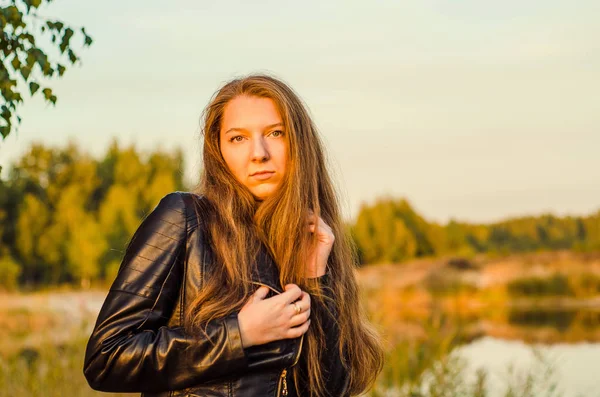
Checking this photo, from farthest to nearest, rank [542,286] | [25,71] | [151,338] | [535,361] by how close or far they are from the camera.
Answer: [542,286]
[535,361]
[25,71]
[151,338]

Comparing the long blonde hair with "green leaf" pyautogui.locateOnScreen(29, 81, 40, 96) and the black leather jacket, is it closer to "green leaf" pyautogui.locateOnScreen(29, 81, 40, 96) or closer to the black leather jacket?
the black leather jacket

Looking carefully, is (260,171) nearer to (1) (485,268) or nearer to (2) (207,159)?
(2) (207,159)

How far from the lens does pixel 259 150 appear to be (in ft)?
7.79

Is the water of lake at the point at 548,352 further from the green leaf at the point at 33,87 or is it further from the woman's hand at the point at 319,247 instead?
the green leaf at the point at 33,87

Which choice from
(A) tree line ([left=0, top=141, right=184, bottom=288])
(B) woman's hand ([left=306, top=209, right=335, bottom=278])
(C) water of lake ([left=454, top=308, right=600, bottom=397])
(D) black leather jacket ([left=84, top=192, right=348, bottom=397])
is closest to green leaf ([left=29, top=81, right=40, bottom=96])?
(D) black leather jacket ([left=84, top=192, right=348, bottom=397])

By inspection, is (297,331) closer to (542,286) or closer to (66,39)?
(66,39)

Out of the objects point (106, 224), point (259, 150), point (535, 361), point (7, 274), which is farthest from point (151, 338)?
point (106, 224)

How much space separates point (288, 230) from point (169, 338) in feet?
1.77

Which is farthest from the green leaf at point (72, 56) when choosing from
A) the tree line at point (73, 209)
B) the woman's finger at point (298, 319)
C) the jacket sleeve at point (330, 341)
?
the tree line at point (73, 209)

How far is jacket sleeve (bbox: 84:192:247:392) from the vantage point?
6.63ft

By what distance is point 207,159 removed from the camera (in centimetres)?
252

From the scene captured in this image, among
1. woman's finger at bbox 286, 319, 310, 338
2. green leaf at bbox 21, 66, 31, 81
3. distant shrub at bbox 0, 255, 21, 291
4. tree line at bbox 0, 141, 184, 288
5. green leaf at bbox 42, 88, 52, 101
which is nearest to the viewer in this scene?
woman's finger at bbox 286, 319, 310, 338

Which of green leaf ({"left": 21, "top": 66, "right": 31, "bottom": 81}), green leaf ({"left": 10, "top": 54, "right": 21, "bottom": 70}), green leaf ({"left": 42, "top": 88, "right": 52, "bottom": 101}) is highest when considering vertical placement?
green leaf ({"left": 10, "top": 54, "right": 21, "bottom": 70})

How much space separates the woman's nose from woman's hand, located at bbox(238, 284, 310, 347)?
0.42 metres
